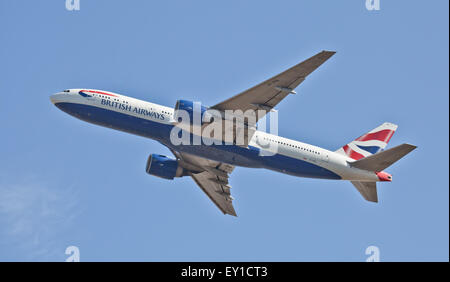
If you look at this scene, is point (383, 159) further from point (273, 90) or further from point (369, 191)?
point (273, 90)

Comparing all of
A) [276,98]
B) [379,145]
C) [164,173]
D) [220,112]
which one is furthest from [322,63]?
[164,173]

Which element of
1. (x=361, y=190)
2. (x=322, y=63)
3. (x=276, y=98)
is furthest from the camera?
(x=361, y=190)

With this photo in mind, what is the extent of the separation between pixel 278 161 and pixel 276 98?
5.98m

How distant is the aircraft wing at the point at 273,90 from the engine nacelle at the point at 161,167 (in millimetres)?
9623

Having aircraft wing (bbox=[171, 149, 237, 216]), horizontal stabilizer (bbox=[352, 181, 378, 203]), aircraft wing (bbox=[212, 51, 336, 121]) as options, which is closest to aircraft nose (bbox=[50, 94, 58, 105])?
aircraft wing (bbox=[171, 149, 237, 216])

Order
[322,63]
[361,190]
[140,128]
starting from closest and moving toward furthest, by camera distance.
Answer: [322,63], [140,128], [361,190]

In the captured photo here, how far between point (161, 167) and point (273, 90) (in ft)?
46.6

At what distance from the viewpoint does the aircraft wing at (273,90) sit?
40312mm

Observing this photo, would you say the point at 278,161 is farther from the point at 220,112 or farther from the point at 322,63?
the point at 322,63

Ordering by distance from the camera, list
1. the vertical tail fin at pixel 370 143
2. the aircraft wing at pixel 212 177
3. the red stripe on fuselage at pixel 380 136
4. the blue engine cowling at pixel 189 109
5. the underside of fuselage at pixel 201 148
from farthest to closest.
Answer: the aircraft wing at pixel 212 177 → the red stripe on fuselage at pixel 380 136 → the vertical tail fin at pixel 370 143 → the underside of fuselage at pixel 201 148 → the blue engine cowling at pixel 189 109

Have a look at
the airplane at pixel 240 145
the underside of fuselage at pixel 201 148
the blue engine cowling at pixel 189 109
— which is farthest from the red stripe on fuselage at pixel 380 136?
the blue engine cowling at pixel 189 109

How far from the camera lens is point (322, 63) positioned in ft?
131

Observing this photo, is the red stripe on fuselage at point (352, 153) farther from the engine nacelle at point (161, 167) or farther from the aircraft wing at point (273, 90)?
the engine nacelle at point (161, 167)

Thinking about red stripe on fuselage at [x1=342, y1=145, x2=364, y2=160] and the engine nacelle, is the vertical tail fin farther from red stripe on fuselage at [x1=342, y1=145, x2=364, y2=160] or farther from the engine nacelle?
the engine nacelle
